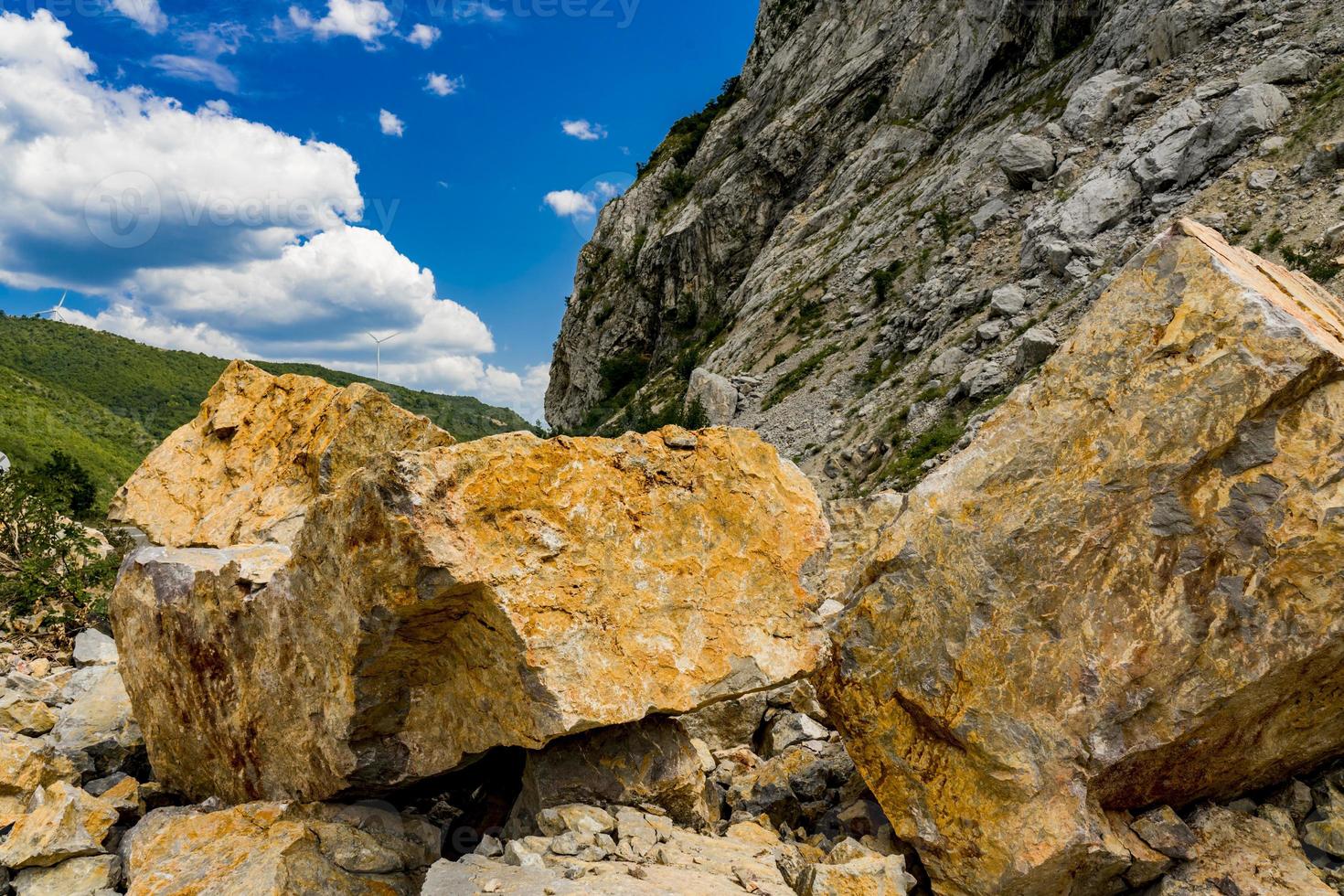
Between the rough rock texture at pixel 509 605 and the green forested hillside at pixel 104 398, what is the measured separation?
42.3 meters

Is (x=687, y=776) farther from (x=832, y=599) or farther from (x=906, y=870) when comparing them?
(x=832, y=599)

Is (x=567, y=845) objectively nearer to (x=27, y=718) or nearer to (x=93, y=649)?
(x=27, y=718)

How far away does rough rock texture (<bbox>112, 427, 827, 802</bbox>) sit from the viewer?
21.1ft

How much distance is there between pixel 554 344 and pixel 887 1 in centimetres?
4977

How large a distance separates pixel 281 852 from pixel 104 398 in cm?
10866

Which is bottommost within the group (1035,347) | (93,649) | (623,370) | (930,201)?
(93,649)

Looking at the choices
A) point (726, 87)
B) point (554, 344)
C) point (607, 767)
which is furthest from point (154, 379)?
point (607, 767)

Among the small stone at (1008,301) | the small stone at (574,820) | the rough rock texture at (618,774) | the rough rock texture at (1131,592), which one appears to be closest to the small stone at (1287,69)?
the small stone at (1008,301)

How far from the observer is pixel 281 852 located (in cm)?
688

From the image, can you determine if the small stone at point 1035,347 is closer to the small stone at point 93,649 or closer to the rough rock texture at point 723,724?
the rough rock texture at point 723,724

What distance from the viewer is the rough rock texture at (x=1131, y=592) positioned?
17.0ft

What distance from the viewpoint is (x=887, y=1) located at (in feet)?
194

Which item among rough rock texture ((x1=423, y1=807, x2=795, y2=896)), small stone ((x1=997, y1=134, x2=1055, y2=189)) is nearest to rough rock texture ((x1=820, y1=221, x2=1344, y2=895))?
rough rock texture ((x1=423, y1=807, x2=795, y2=896))

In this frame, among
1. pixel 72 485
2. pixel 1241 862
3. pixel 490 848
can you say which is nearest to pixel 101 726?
pixel 490 848
